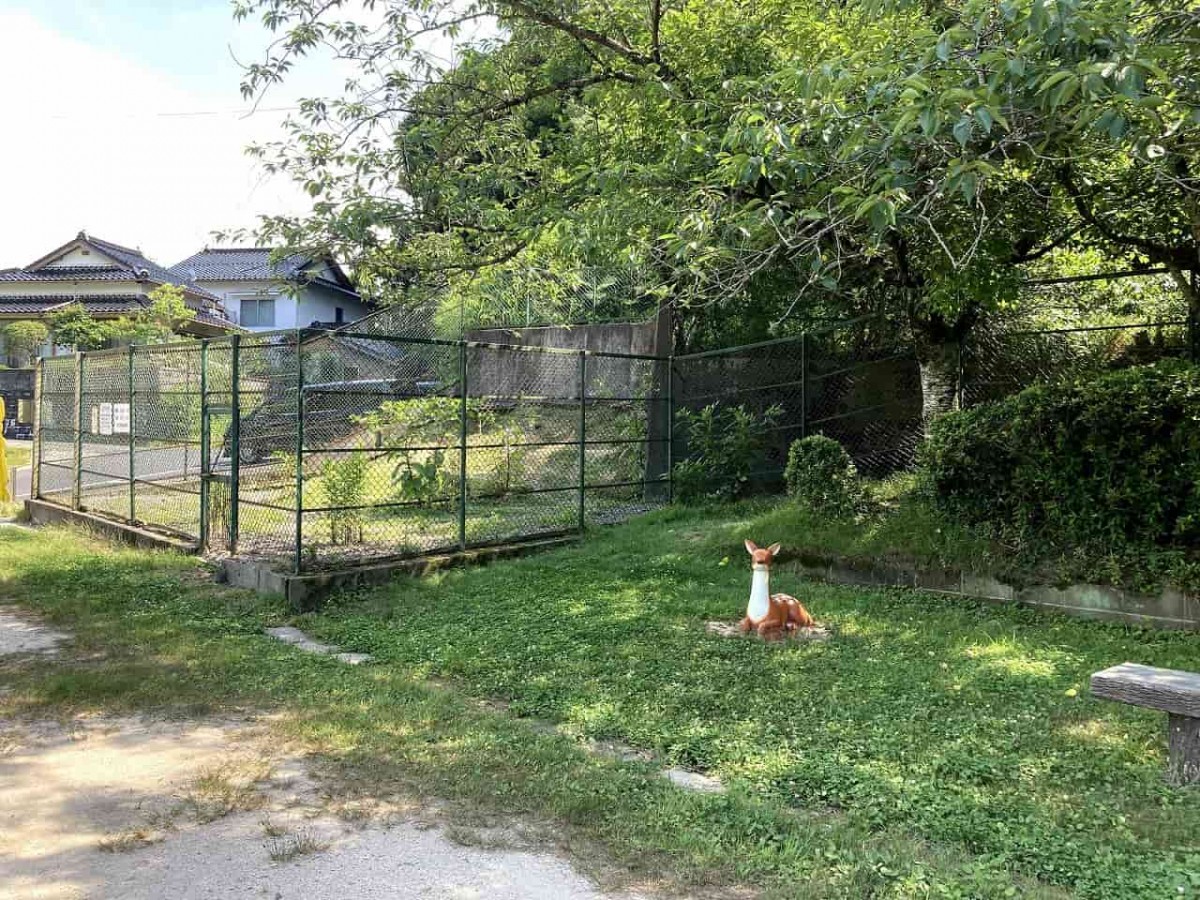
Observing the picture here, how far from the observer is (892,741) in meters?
4.12

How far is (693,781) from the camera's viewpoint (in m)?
3.79

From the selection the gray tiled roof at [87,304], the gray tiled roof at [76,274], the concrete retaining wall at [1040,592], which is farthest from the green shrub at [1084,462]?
the gray tiled roof at [76,274]

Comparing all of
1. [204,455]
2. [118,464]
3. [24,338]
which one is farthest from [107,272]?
[204,455]

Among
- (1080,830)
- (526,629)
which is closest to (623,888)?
(1080,830)

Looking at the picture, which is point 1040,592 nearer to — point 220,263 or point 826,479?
point 826,479

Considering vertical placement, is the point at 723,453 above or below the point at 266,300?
below

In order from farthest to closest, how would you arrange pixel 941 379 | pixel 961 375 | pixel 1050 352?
pixel 1050 352 < pixel 961 375 < pixel 941 379

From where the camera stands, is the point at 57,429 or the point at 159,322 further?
the point at 159,322

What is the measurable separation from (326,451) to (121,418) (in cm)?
473

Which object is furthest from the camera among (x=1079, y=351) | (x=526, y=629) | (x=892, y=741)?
(x=1079, y=351)

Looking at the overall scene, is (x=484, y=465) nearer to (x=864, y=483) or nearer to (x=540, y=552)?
(x=540, y=552)

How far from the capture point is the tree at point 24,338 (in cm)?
3027

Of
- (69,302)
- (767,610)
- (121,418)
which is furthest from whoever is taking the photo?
(69,302)

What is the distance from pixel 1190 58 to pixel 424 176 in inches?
238
